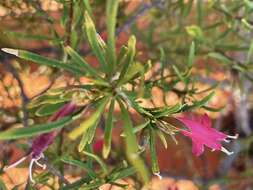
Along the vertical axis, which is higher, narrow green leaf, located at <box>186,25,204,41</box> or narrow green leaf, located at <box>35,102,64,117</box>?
narrow green leaf, located at <box>186,25,204,41</box>

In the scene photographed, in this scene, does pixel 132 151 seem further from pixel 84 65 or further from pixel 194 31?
pixel 194 31

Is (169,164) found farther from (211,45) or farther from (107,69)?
(107,69)

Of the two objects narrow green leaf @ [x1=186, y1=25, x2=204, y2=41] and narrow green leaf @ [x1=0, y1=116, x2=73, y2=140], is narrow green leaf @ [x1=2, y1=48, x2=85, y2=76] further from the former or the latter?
narrow green leaf @ [x1=186, y1=25, x2=204, y2=41]

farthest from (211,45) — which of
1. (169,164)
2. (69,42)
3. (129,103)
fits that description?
(169,164)

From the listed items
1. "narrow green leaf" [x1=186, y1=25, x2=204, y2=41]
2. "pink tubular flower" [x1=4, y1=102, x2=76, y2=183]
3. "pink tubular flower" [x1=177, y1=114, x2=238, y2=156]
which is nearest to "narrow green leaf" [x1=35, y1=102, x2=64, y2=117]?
"pink tubular flower" [x1=4, y1=102, x2=76, y2=183]

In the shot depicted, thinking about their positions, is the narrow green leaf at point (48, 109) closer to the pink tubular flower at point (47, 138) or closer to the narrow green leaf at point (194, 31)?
the pink tubular flower at point (47, 138)

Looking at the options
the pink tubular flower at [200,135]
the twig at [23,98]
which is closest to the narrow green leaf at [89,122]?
the pink tubular flower at [200,135]
